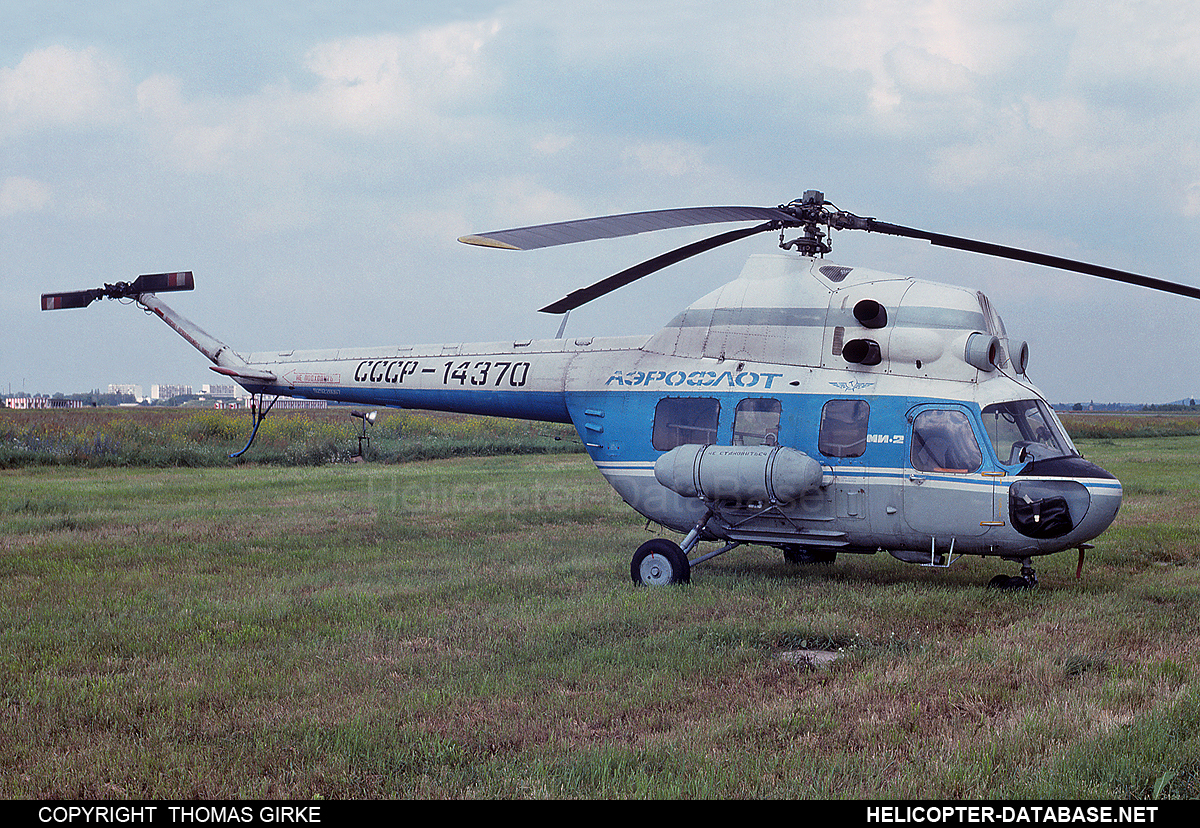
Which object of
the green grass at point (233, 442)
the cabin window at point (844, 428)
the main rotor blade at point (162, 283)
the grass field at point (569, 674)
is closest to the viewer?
the grass field at point (569, 674)

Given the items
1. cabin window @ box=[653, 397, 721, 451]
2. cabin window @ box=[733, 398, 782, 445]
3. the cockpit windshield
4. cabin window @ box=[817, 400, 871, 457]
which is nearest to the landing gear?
the cockpit windshield

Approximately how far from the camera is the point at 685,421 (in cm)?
1052

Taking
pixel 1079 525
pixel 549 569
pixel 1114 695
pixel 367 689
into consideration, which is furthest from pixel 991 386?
pixel 367 689

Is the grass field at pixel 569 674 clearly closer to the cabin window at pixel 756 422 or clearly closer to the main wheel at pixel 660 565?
the main wheel at pixel 660 565

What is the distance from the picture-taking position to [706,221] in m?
8.71

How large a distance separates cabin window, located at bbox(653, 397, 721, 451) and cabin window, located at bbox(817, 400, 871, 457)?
1.22 meters

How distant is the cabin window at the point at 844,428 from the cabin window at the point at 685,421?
3.99 feet

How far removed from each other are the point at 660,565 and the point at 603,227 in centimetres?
384

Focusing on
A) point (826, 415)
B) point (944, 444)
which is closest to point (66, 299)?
point (826, 415)

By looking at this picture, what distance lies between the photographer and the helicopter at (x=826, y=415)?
910 centimetres

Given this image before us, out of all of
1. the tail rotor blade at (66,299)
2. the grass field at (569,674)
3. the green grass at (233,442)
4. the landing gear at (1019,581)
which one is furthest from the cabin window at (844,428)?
the green grass at (233,442)

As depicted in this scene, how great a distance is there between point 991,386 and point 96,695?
842 cm

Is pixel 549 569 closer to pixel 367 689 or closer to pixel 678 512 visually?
pixel 678 512

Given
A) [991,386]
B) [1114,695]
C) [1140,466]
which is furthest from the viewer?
[1140,466]
